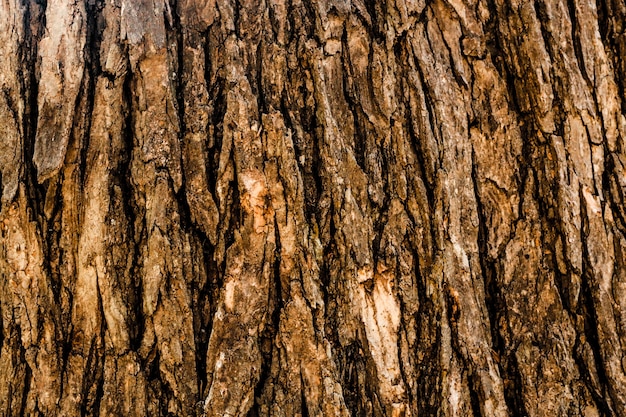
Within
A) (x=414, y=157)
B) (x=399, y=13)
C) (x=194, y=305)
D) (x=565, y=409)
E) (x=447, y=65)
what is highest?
(x=399, y=13)

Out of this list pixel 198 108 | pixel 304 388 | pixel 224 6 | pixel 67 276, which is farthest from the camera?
pixel 224 6

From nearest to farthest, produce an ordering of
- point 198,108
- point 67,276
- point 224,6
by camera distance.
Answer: point 67,276, point 198,108, point 224,6

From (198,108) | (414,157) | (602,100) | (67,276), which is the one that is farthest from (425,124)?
(67,276)

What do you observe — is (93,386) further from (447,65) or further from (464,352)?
(447,65)

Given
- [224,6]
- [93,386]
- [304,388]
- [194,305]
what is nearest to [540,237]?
[304,388]

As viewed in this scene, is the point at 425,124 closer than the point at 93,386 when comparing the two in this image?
No

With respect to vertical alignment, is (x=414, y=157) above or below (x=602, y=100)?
below

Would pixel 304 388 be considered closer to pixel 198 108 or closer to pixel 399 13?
pixel 198 108
